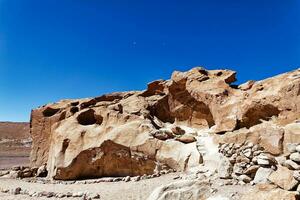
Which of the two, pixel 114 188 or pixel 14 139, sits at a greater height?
pixel 14 139

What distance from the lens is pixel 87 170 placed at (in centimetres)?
2094

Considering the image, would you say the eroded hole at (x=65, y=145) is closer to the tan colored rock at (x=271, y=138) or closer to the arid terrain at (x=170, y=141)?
the arid terrain at (x=170, y=141)

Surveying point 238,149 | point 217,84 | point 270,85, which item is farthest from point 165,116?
point 238,149

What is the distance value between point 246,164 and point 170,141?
6252mm

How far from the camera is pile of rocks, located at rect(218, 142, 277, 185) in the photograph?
1149 cm

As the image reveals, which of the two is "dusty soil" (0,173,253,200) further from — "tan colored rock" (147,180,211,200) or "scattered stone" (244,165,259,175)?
"scattered stone" (244,165,259,175)

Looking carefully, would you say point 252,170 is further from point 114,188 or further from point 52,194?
point 52,194

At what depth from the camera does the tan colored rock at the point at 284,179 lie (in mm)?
7812

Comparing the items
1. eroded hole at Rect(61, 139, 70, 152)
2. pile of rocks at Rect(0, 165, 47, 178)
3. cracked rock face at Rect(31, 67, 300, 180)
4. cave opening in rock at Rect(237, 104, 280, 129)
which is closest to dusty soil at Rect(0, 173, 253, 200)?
cracked rock face at Rect(31, 67, 300, 180)

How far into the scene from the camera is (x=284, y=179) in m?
8.03

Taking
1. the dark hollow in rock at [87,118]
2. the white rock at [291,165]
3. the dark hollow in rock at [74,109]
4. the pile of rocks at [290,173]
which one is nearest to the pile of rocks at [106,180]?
the dark hollow in rock at [87,118]

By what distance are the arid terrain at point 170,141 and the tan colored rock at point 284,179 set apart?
0.04 metres

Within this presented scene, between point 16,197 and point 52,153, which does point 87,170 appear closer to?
point 52,153

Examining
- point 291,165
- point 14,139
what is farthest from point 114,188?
point 14,139
